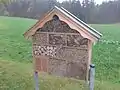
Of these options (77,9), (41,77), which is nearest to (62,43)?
(41,77)

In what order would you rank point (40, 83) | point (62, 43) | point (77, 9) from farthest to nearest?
point (77, 9) < point (40, 83) < point (62, 43)

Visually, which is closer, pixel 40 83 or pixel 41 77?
pixel 40 83

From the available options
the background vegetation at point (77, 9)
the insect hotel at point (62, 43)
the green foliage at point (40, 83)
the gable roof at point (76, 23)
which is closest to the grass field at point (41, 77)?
the green foliage at point (40, 83)

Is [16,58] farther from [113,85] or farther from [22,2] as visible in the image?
[22,2]

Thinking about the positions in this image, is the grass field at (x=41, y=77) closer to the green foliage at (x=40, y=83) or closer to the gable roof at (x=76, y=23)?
the green foliage at (x=40, y=83)

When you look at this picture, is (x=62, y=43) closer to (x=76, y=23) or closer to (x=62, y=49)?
(x=62, y=49)

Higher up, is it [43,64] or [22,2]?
[22,2]

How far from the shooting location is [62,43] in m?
5.36

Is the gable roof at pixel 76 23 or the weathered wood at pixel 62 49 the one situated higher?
the gable roof at pixel 76 23

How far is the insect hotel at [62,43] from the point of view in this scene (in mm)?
5156

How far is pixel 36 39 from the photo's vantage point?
223 inches

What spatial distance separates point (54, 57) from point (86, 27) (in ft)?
3.00

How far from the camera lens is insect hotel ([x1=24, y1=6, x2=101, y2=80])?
5156 millimetres

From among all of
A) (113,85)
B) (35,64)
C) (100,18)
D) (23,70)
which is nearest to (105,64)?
→ (113,85)
